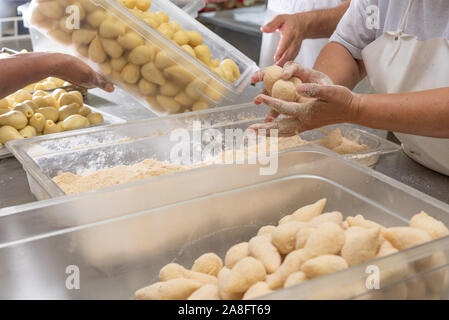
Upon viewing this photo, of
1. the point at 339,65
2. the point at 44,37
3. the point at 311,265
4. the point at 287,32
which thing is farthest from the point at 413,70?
the point at 44,37

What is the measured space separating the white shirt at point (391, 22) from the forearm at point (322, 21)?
10.1 inches

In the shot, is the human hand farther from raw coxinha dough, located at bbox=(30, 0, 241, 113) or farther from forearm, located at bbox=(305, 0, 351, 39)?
forearm, located at bbox=(305, 0, 351, 39)

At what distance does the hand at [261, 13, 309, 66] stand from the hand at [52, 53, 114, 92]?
2.01 feet

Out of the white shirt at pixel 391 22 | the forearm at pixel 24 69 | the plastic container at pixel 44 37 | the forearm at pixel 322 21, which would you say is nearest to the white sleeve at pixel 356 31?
the white shirt at pixel 391 22

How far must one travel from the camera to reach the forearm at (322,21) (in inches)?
68.8

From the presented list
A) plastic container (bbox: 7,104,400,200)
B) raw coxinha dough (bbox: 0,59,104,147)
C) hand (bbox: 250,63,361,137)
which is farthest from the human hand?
raw coxinha dough (bbox: 0,59,104,147)

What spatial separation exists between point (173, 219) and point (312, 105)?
400 mm

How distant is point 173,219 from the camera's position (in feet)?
2.89

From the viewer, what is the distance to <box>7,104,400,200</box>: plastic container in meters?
1.20

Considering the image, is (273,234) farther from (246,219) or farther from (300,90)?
(300,90)

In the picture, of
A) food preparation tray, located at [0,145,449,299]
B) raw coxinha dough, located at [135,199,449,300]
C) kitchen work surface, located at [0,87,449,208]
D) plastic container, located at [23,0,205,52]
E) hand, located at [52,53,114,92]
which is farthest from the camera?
plastic container, located at [23,0,205,52]

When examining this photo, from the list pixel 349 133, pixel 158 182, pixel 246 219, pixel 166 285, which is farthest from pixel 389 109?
pixel 166 285

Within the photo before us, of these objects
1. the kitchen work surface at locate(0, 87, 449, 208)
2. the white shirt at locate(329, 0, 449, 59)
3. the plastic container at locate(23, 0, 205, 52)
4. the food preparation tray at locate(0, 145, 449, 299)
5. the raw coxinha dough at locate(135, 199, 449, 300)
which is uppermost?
the white shirt at locate(329, 0, 449, 59)

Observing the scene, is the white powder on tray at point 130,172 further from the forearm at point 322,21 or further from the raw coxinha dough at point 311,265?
the forearm at point 322,21
